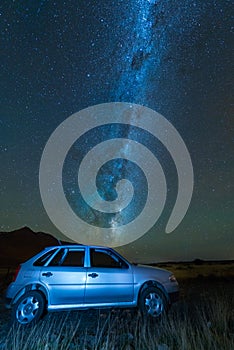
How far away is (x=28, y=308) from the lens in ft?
20.1

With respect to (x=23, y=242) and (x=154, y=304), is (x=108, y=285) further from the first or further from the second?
(x=23, y=242)

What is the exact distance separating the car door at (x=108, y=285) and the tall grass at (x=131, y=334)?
1.52ft

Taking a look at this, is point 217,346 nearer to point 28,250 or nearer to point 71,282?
point 71,282

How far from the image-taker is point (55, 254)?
22.2ft

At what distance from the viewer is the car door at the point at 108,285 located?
21.7 ft

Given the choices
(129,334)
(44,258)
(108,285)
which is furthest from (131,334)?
(44,258)

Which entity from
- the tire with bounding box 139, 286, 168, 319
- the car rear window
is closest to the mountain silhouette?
the car rear window

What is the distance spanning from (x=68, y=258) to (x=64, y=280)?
1.94ft

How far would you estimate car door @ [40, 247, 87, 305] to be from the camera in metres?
6.37

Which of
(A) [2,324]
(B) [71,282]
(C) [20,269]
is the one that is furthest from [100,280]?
(A) [2,324]

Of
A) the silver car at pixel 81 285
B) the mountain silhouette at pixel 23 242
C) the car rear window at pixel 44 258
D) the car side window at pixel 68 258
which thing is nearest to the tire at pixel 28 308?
the silver car at pixel 81 285

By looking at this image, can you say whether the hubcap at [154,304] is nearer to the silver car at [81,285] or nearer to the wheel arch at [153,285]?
the silver car at [81,285]

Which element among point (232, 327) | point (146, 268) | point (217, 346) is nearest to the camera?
point (217, 346)

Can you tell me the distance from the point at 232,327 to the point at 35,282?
3757mm
